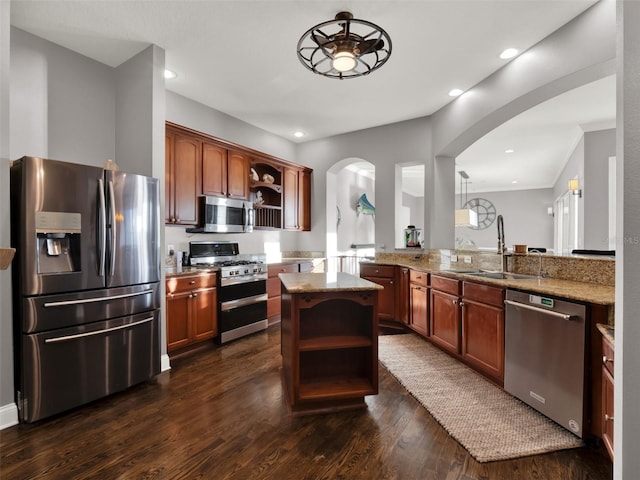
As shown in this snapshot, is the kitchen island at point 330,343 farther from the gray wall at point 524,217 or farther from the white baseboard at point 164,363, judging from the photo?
the gray wall at point 524,217

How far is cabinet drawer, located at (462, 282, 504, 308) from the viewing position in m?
2.59

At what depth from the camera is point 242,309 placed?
3.99 meters

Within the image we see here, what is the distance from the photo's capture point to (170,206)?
3.52 meters

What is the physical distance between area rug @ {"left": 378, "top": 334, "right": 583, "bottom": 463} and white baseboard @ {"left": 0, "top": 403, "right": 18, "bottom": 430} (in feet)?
8.99

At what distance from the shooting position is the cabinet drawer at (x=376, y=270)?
450 centimetres

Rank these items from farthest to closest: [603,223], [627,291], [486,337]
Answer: [603,223] < [486,337] < [627,291]

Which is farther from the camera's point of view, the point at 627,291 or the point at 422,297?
the point at 422,297

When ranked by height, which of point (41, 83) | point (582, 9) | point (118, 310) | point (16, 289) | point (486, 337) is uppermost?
point (582, 9)

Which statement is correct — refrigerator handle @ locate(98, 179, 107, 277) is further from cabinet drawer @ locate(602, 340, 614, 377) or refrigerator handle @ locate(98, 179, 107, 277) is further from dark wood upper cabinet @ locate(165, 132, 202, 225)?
cabinet drawer @ locate(602, 340, 614, 377)

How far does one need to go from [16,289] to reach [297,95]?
3269 millimetres

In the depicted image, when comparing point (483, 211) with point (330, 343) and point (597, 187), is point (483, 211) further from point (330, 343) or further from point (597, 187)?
point (330, 343)

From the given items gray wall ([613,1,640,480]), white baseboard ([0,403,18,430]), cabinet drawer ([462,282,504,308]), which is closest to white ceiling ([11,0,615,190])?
gray wall ([613,1,640,480])

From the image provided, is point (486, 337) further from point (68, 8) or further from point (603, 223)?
point (68, 8)

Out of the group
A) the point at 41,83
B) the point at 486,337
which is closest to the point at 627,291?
the point at 486,337
